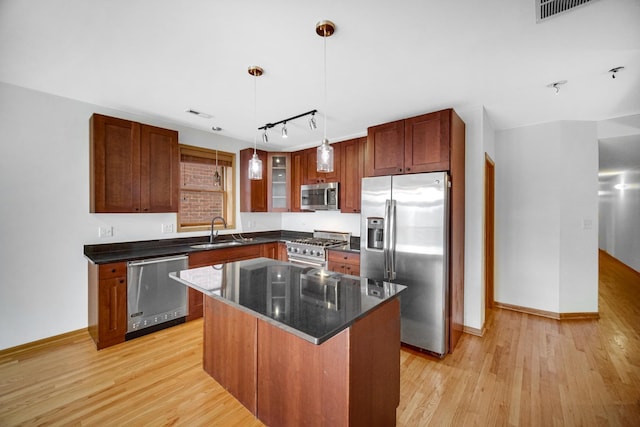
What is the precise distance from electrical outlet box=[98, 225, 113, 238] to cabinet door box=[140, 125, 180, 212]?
0.44 m

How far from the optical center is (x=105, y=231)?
124 inches

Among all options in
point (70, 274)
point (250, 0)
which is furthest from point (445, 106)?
point (70, 274)

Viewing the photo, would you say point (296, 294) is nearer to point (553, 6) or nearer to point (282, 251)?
point (553, 6)

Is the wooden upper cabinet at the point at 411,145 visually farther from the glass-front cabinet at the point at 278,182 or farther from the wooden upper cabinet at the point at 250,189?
the wooden upper cabinet at the point at 250,189

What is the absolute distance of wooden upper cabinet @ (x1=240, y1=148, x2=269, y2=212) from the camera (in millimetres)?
4352

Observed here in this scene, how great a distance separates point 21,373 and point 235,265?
6.76 ft

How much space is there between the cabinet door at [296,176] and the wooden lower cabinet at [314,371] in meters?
2.70

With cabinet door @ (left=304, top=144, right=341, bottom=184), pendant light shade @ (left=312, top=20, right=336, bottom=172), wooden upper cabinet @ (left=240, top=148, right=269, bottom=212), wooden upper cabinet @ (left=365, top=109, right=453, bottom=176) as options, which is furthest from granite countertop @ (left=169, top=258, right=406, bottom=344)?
wooden upper cabinet @ (left=240, top=148, right=269, bottom=212)

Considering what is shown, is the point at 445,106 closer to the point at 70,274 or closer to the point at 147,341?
the point at 147,341

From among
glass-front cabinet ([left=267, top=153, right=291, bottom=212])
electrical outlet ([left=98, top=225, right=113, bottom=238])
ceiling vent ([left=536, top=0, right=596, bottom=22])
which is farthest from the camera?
glass-front cabinet ([left=267, top=153, right=291, bottom=212])

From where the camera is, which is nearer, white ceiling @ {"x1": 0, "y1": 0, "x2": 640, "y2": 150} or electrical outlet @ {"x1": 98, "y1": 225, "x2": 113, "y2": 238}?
white ceiling @ {"x1": 0, "y1": 0, "x2": 640, "y2": 150}

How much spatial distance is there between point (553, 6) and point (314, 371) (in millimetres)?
2391

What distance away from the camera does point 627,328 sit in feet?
10.4

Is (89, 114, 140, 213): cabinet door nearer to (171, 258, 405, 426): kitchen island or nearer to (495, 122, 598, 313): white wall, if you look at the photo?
(171, 258, 405, 426): kitchen island
